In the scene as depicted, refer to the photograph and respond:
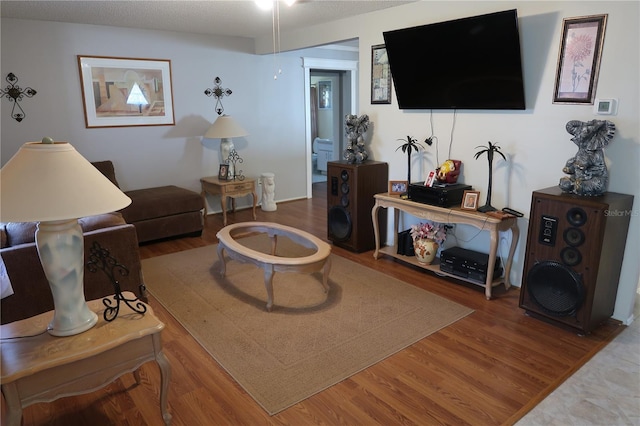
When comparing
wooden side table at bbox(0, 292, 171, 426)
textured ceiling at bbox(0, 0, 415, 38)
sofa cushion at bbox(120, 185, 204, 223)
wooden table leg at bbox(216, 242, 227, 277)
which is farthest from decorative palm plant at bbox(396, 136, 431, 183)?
wooden side table at bbox(0, 292, 171, 426)

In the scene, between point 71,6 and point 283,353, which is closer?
point 283,353

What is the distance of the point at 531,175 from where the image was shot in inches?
123

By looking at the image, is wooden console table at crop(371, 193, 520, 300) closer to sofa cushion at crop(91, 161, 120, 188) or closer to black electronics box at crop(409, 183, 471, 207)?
black electronics box at crop(409, 183, 471, 207)

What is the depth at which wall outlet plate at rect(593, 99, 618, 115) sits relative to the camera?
2.64 m

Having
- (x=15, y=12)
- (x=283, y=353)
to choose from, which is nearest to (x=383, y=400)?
(x=283, y=353)

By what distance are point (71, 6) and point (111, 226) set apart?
2.26m

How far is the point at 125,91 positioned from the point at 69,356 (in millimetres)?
4127

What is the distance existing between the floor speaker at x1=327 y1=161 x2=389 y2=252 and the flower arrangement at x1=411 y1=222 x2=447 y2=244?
62 centimetres

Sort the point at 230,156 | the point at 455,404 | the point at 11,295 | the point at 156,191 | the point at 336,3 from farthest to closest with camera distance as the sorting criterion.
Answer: the point at 230,156
the point at 156,191
the point at 336,3
the point at 11,295
the point at 455,404

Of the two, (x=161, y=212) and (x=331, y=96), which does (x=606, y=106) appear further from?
(x=331, y=96)

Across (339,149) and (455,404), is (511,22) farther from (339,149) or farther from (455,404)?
(339,149)

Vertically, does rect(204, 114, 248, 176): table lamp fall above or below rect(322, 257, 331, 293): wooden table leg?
above

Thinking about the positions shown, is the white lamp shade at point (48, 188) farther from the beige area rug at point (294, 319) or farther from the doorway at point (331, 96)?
the doorway at point (331, 96)

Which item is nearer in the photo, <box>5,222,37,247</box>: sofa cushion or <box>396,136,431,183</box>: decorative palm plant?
<box>5,222,37,247</box>: sofa cushion
